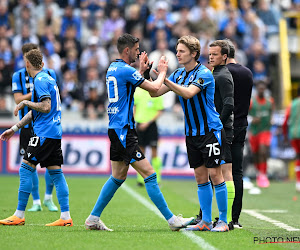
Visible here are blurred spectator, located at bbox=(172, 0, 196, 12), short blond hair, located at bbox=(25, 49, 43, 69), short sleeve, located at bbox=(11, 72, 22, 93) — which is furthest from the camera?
blurred spectator, located at bbox=(172, 0, 196, 12)

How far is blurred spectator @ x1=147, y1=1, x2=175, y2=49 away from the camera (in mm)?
20956

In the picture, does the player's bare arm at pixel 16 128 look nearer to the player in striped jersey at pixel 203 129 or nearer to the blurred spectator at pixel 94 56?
the player in striped jersey at pixel 203 129

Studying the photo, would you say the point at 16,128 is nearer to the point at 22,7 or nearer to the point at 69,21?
the point at 69,21

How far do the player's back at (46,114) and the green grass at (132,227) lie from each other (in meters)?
1.13

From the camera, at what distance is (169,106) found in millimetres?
19641

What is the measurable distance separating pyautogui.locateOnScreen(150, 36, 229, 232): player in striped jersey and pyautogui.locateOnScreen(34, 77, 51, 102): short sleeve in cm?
129

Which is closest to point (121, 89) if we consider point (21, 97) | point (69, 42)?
point (21, 97)

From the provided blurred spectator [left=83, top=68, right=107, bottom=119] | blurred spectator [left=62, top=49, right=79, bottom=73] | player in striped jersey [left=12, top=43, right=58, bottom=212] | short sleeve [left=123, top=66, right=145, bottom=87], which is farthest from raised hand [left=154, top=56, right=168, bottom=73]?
blurred spectator [left=62, top=49, right=79, bottom=73]

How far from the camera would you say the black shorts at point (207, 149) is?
7.69 metres

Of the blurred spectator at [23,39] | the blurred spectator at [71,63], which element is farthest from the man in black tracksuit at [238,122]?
the blurred spectator at [23,39]

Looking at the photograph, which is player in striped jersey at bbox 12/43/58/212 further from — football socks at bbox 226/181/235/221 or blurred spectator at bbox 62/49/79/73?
blurred spectator at bbox 62/49/79/73

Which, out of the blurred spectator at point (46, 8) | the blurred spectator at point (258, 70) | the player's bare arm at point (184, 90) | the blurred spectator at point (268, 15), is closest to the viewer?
the player's bare arm at point (184, 90)

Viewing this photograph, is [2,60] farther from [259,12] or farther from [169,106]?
[259,12]

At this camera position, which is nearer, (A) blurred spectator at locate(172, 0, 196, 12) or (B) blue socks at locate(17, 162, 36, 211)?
(B) blue socks at locate(17, 162, 36, 211)
